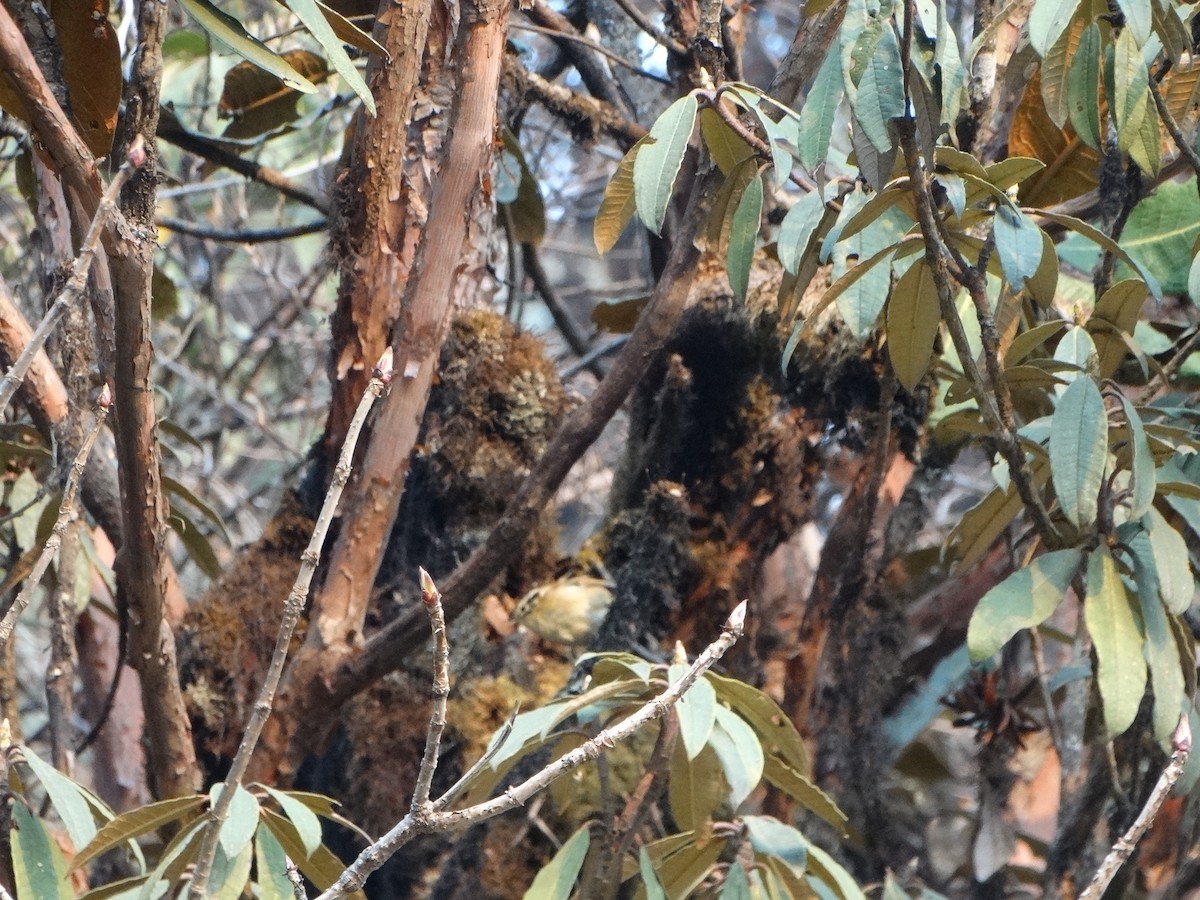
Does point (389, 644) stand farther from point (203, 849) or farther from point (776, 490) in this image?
point (776, 490)

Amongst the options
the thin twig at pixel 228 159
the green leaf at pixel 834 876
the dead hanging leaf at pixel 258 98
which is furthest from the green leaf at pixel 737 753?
the dead hanging leaf at pixel 258 98

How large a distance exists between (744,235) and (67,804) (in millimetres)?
796

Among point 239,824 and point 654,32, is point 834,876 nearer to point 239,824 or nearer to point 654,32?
point 239,824

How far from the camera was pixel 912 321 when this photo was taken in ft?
3.77

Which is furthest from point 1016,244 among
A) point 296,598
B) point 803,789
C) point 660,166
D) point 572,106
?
point 572,106

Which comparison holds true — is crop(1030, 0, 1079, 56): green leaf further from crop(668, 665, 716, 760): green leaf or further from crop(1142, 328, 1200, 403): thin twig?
crop(668, 665, 716, 760): green leaf

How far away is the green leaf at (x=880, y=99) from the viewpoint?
0.90m

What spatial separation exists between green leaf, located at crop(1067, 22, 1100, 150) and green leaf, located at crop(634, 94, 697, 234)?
40 centimetres

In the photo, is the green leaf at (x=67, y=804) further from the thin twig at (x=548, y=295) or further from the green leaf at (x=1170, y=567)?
the thin twig at (x=548, y=295)

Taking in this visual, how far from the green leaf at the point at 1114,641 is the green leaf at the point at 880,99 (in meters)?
0.46

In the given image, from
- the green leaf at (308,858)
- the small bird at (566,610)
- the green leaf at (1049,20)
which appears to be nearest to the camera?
the green leaf at (1049,20)

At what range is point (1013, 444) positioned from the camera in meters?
1.09

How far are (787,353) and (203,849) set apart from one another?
0.62 m

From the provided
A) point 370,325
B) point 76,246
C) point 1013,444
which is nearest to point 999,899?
point 1013,444
